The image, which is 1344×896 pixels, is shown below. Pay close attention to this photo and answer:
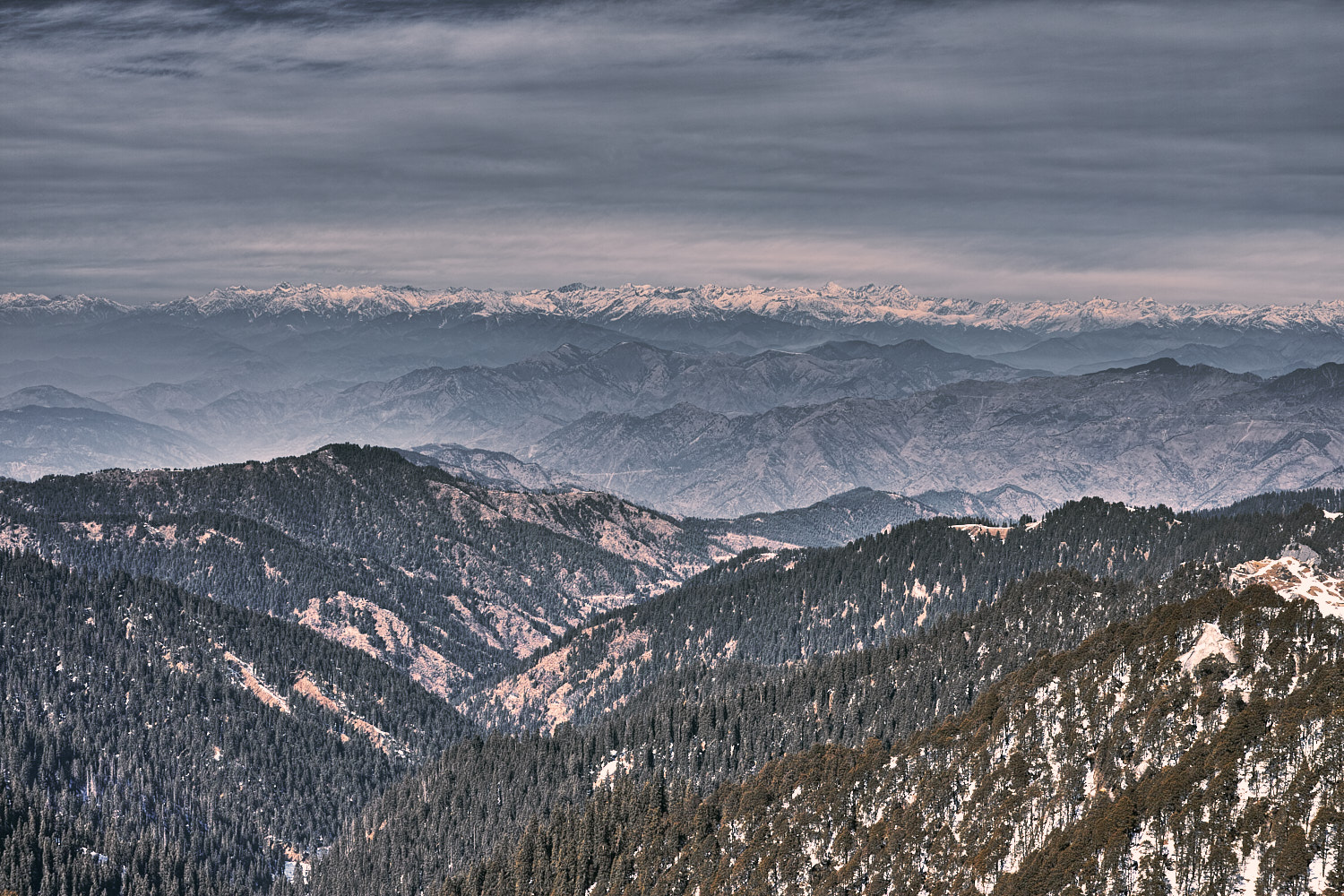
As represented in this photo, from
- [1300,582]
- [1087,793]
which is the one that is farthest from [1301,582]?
[1087,793]

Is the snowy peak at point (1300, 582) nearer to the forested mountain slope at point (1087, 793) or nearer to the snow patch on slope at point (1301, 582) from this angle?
the snow patch on slope at point (1301, 582)

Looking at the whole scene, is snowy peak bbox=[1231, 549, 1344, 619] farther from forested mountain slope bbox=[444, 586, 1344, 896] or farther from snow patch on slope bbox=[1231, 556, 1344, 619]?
forested mountain slope bbox=[444, 586, 1344, 896]

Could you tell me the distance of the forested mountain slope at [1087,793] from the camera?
111438 millimetres

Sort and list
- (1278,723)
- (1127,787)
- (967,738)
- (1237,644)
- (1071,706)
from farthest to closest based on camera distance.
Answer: (967,738) < (1071,706) < (1237,644) < (1127,787) < (1278,723)

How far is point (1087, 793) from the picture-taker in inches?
5315

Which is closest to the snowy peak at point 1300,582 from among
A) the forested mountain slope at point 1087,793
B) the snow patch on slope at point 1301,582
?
the snow patch on slope at point 1301,582

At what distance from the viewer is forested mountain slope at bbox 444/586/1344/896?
11144 cm

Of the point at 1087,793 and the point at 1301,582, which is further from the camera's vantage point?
the point at 1301,582

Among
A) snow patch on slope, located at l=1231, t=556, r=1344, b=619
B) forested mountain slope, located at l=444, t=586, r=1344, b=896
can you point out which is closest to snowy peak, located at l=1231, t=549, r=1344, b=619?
snow patch on slope, located at l=1231, t=556, r=1344, b=619

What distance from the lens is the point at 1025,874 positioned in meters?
122

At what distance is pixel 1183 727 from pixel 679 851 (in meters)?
76.7

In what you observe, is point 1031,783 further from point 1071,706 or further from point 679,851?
point 679,851

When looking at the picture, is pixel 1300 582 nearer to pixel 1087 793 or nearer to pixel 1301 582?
pixel 1301 582

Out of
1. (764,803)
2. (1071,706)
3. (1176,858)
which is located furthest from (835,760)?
(1176,858)
